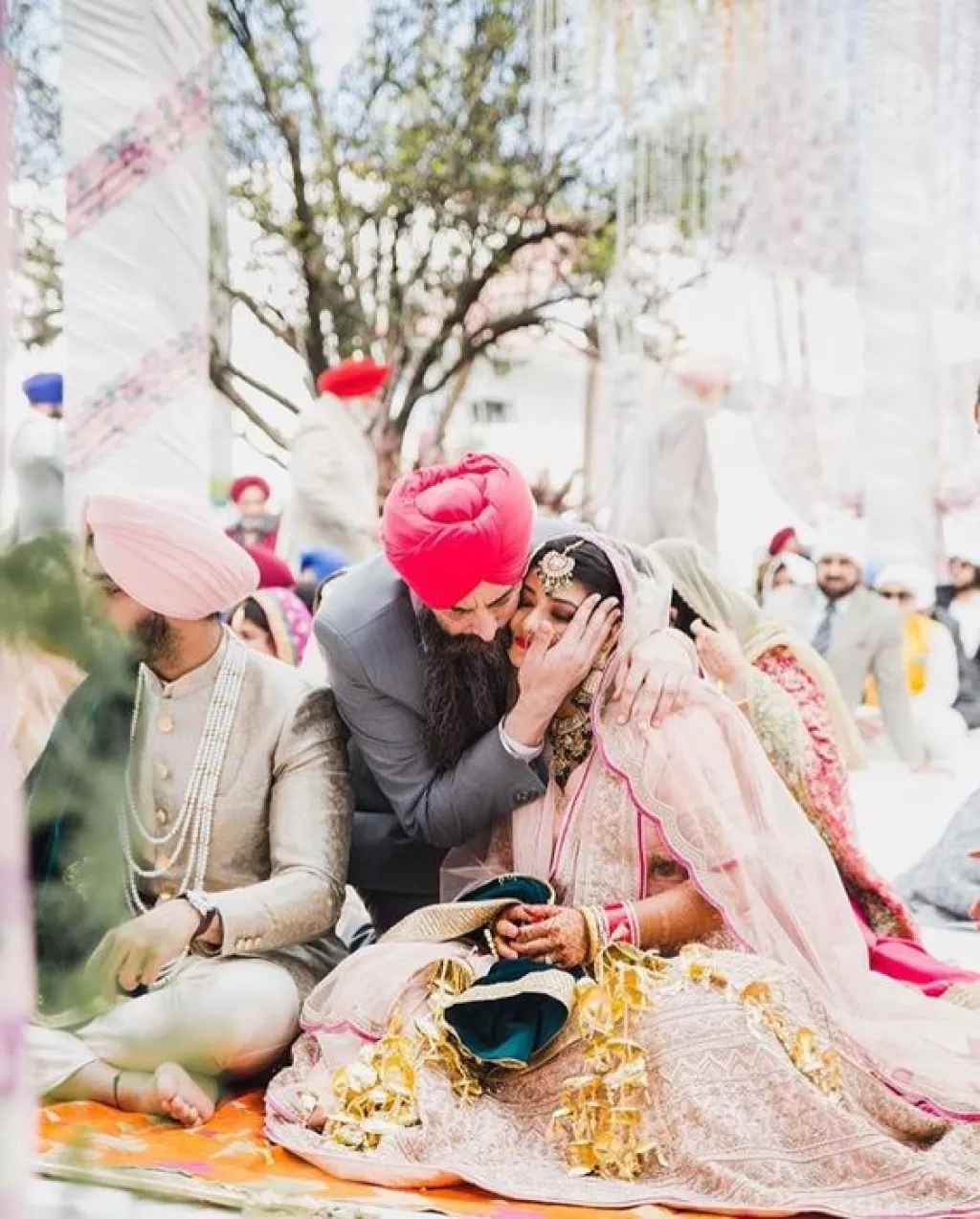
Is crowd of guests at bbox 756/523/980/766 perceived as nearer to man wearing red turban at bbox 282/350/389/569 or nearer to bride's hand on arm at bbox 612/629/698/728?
man wearing red turban at bbox 282/350/389/569

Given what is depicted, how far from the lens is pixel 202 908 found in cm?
248

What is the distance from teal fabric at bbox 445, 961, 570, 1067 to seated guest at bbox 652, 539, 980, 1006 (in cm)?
92

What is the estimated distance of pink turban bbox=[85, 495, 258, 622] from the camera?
2572mm

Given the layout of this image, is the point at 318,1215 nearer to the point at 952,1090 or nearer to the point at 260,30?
the point at 952,1090

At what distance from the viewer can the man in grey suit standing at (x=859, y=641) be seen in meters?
6.95

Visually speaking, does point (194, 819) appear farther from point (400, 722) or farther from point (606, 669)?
point (606, 669)

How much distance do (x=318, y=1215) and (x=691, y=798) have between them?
851mm

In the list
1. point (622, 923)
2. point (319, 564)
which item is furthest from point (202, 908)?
point (319, 564)

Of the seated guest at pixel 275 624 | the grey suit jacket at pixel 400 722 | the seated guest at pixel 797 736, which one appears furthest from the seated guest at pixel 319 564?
the grey suit jacket at pixel 400 722

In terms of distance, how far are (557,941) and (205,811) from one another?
600mm

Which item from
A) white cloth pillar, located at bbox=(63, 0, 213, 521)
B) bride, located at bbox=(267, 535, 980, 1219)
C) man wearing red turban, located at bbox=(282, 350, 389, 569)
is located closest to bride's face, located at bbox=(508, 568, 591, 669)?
bride, located at bbox=(267, 535, 980, 1219)

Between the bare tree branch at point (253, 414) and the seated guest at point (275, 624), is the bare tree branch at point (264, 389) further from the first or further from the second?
Result: the seated guest at point (275, 624)

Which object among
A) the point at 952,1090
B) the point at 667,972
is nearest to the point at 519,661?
the point at 667,972

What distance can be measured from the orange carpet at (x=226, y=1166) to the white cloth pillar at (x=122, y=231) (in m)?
2.69
